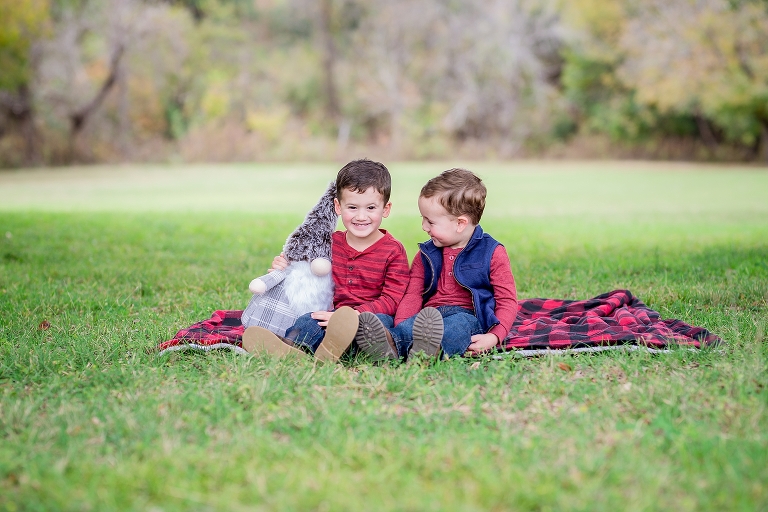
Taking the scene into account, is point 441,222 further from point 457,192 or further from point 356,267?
point 356,267

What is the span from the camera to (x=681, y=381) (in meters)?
3.37

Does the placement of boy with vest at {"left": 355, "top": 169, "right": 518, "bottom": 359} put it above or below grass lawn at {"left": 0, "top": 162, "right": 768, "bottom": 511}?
above

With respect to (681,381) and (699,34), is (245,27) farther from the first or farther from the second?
(681,381)

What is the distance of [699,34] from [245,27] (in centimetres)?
2308

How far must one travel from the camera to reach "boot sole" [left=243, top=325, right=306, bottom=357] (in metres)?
3.83

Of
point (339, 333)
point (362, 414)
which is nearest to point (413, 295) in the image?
point (339, 333)

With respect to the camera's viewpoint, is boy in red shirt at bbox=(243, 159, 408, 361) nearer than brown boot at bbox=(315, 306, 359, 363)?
No

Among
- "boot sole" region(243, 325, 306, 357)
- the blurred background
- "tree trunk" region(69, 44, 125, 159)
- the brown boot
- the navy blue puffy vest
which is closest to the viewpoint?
the brown boot

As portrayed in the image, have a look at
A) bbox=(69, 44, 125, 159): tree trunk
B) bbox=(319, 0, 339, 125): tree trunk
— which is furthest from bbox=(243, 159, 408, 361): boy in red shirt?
bbox=(319, 0, 339, 125): tree trunk

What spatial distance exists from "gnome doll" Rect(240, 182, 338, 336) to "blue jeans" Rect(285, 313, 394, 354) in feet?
0.42

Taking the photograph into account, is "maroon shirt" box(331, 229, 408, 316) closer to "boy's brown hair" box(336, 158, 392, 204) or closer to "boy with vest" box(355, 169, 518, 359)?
"boy with vest" box(355, 169, 518, 359)

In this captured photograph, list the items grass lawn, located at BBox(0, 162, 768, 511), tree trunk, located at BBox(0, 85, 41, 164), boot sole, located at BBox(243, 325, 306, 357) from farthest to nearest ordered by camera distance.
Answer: tree trunk, located at BBox(0, 85, 41, 164)
boot sole, located at BBox(243, 325, 306, 357)
grass lawn, located at BBox(0, 162, 768, 511)

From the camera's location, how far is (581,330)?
4266 mm

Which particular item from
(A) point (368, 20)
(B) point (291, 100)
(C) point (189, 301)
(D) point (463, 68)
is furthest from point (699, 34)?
(C) point (189, 301)
